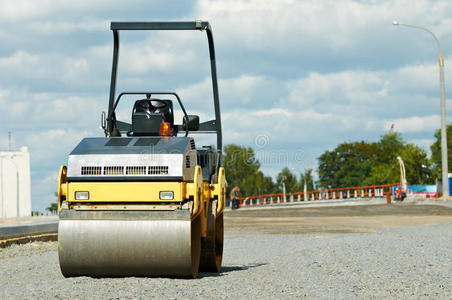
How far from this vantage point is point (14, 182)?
8588 cm

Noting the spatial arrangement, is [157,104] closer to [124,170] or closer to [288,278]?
[124,170]

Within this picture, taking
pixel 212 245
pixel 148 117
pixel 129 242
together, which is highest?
pixel 148 117

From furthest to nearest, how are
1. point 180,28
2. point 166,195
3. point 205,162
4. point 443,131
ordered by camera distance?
point 443,131, point 180,28, point 205,162, point 166,195

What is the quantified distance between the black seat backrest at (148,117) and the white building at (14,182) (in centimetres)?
7570

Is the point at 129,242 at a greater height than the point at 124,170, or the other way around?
the point at 124,170

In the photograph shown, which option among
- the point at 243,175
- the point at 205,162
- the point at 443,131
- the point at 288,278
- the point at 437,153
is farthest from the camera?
the point at 243,175

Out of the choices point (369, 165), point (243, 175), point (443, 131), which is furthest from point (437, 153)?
point (443, 131)

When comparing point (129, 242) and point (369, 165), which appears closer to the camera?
point (129, 242)

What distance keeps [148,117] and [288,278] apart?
2827 millimetres

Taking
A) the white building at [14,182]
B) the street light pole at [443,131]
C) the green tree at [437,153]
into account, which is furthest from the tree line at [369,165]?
the street light pole at [443,131]

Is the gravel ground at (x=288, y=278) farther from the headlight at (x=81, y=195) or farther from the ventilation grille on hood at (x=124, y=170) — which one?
the ventilation grille on hood at (x=124, y=170)

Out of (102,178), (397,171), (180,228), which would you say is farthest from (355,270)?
(397,171)

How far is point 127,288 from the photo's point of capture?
343 inches

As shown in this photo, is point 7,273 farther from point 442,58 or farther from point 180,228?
point 442,58
